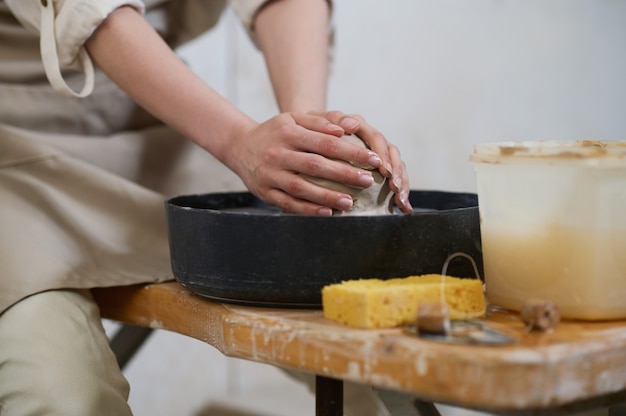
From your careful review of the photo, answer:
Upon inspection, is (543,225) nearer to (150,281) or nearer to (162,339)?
(150,281)

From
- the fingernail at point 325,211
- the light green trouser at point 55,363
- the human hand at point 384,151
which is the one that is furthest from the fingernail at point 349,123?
the light green trouser at point 55,363

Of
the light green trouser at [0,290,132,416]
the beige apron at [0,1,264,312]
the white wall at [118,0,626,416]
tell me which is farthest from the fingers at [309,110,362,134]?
the white wall at [118,0,626,416]

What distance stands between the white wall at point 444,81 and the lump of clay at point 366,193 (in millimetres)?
1334

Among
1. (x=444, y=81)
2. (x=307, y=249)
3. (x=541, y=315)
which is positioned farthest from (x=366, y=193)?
(x=444, y=81)

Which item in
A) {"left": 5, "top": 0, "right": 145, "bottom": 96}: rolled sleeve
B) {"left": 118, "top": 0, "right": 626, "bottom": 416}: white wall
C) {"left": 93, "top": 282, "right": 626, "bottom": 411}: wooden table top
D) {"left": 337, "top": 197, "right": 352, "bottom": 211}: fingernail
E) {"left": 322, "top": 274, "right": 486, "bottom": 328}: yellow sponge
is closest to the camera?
{"left": 93, "top": 282, "right": 626, "bottom": 411}: wooden table top

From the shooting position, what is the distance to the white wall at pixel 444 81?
2041mm

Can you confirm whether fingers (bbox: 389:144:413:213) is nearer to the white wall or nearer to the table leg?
the table leg

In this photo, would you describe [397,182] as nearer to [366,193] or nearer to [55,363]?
[366,193]

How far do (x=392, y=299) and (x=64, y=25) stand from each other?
0.62 meters

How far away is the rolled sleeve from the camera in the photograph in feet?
3.24

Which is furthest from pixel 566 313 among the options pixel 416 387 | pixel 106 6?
pixel 106 6

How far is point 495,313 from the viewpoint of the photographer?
0.72 meters

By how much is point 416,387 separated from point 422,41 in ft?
5.69

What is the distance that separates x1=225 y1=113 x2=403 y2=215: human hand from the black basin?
0.09 meters
